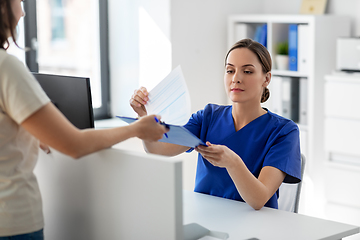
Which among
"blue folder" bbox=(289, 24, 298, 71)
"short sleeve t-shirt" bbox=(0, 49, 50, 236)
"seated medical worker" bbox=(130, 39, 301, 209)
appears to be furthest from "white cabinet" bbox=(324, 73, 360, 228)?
"short sleeve t-shirt" bbox=(0, 49, 50, 236)

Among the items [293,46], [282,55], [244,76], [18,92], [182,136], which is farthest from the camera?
[282,55]

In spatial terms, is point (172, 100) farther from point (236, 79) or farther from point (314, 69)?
point (314, 69)

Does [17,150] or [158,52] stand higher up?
[158,52]

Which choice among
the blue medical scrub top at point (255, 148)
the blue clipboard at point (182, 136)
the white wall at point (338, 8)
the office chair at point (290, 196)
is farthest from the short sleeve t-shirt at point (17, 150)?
the white wall at point (338, 8)

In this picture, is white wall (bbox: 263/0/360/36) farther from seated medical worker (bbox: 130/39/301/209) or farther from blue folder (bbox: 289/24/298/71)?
seated medical worker (bbox: 130/39/301/209)

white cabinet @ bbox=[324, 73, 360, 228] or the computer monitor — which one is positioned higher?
the computer monitor

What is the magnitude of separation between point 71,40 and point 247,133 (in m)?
2.07

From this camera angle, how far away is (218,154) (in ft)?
4.99

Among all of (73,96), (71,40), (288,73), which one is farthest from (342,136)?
(73,96)

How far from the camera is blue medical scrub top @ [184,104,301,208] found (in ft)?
5.77

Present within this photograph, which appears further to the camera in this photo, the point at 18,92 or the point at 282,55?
the point at 282,55

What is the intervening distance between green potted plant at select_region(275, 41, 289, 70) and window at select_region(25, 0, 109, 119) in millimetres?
1281

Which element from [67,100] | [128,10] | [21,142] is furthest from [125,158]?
[128,10]

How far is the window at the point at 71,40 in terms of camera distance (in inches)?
128
